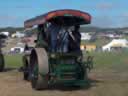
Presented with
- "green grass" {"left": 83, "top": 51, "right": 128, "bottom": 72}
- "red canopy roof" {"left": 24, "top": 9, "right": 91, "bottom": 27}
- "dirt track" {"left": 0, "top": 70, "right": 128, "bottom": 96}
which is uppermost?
"red canopy roof" {"left": 24, "top": 9, "right": 91, "bottom": 27}

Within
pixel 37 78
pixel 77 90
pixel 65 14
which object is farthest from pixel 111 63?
pixel 37 78

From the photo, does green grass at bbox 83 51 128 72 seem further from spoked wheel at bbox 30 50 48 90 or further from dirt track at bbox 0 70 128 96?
spoked wheel at bbox 30 50 48 90

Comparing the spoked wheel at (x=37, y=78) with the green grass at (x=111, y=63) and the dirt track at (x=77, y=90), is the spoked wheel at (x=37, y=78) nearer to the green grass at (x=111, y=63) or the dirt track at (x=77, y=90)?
the dirt track at (x=77, y=90)

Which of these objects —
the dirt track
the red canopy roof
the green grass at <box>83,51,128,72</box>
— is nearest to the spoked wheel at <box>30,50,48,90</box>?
the dirt track

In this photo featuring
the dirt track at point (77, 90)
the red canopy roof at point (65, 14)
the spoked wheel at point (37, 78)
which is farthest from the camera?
the red canopy roof at point (65, 14)

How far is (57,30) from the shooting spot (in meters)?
16.5

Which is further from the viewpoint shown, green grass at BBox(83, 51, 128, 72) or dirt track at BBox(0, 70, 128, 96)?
green grass at BBox(83, 51, 128, 72)

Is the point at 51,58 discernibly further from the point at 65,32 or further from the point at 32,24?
the point at 32,24

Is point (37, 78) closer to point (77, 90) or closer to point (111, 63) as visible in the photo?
Answer: point (77, 90)

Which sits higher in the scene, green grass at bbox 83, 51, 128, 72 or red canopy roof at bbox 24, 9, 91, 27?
red canopy roof at bbox 24, 9, 91, 27

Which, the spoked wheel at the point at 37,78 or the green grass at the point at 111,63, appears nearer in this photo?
the spoked wheel at the point at 37,78

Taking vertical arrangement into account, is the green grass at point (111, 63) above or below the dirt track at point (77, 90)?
above

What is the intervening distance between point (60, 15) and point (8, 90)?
301cm

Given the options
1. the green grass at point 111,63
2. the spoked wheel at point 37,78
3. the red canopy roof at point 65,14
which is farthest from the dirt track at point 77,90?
the green grass at point 111,63
